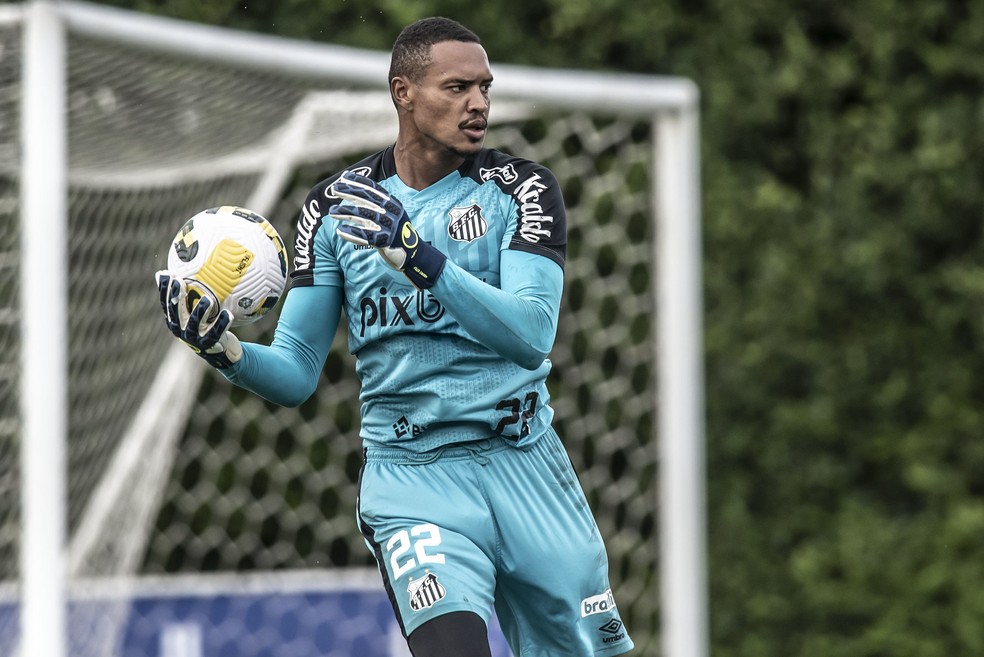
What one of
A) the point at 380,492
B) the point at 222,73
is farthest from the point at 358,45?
the point at 380,492

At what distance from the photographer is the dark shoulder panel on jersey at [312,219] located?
3217 mm

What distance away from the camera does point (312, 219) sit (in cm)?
323

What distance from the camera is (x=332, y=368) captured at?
7.27m

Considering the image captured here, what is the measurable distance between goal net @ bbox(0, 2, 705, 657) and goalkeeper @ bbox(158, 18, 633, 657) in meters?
1.78

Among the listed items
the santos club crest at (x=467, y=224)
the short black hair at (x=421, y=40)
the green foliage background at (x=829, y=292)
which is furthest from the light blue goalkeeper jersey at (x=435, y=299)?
the green foliage background at (x=829, y=292)

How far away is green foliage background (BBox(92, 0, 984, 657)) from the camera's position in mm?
7512

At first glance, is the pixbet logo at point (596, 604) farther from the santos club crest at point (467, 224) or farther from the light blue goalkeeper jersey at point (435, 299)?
the santos club crest at point (467, 224)

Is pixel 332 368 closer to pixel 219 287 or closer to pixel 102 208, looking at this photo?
pixel 102 208

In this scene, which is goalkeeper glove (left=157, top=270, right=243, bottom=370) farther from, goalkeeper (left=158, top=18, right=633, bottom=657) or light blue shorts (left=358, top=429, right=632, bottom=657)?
light blue shorts (left=358, top=429, right=632, bottom=657)

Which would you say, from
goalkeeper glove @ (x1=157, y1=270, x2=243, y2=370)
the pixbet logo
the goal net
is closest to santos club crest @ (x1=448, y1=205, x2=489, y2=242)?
goalkeeper glove @ (x1=157, y1=270, x2=243, y2=370)

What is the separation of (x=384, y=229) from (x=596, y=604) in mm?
954

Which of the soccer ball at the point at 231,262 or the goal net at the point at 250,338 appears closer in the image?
the soccer ball at the point at 231,262

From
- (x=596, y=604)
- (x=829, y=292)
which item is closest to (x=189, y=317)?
(x=596, y=604)

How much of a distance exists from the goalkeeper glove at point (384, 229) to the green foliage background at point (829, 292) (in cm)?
472
